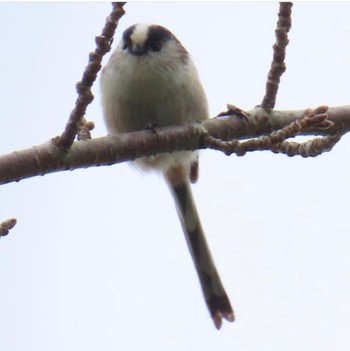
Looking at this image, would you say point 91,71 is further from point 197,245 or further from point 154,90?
point 197,245

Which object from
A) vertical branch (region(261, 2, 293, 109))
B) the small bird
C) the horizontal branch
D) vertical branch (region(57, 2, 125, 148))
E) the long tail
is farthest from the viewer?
the long tail

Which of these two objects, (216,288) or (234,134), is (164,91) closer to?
(234,134)

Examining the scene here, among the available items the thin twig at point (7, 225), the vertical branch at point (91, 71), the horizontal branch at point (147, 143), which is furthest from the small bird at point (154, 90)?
the vertical branch at point (91, 71)

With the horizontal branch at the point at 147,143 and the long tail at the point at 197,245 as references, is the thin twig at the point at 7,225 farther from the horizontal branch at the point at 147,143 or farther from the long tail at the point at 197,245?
the long tail at the point at 197,245

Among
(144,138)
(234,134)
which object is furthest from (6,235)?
(234,134)

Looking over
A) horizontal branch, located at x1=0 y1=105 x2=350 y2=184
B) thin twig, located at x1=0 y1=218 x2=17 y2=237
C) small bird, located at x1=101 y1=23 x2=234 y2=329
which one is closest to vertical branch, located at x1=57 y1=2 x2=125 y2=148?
horizontal branch, located at x1=0 y1=105 x2=350 y2=184

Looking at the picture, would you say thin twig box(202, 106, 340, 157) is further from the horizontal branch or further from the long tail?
the long tail

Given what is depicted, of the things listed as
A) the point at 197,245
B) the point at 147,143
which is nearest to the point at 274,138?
the point at 147,143

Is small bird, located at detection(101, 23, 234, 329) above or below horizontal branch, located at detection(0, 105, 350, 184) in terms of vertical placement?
above

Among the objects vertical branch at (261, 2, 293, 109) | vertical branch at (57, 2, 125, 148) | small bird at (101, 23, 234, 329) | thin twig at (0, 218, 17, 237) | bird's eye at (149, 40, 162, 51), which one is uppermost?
bird's eye at (149, 40, 162, 51)
